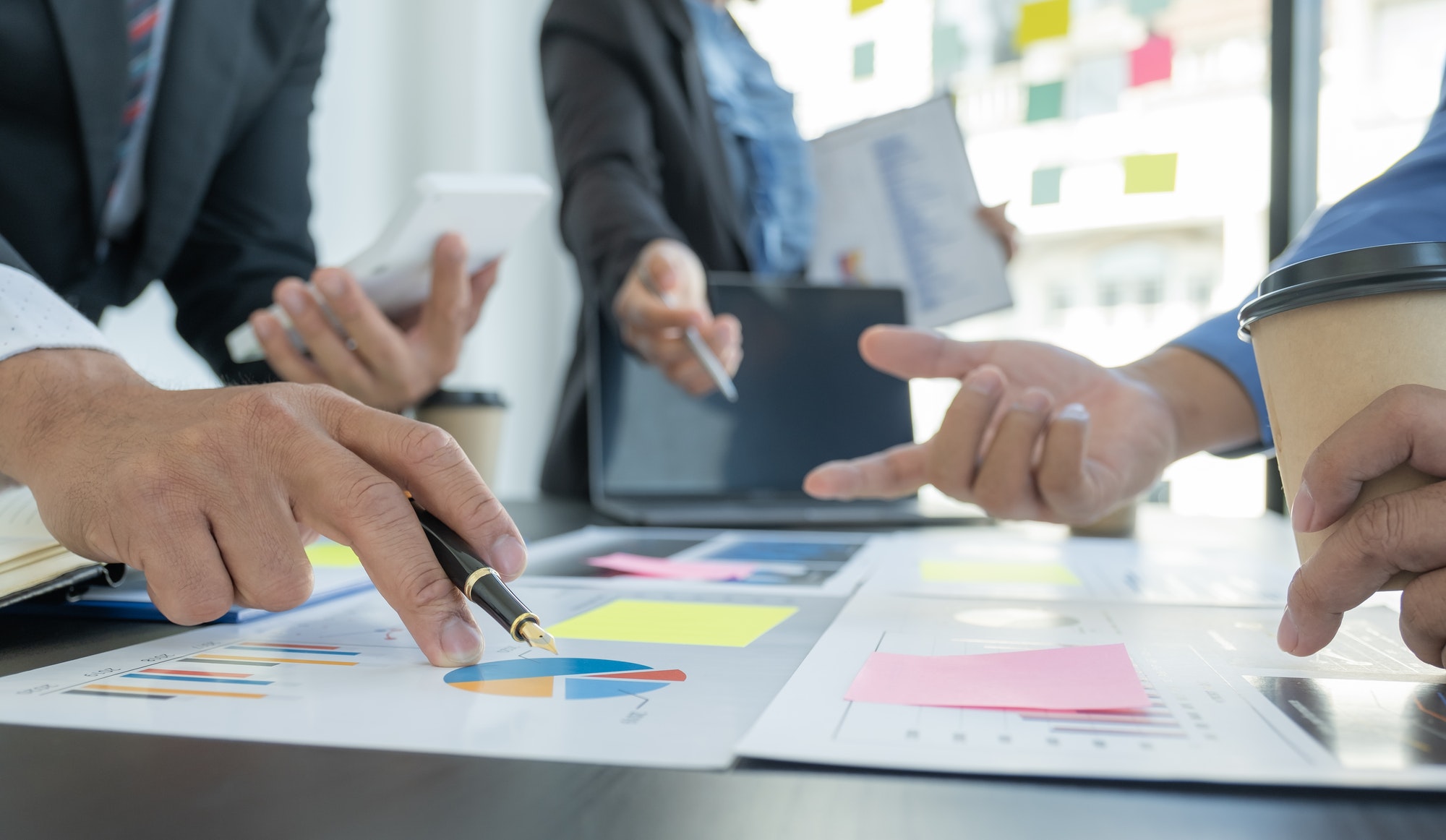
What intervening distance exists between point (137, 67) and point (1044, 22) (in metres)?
1.53

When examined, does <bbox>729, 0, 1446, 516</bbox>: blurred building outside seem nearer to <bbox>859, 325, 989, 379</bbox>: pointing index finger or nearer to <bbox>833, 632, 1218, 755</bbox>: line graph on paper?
<bbox>859, 325, 989, 379</bbox>: pointing index finger

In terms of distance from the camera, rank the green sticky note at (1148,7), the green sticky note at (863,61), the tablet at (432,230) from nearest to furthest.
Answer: the tablet at (432,230) < the green sticky note at (1148,7) < the green sticky note at (863,61)

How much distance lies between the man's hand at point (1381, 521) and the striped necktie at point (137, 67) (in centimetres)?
98

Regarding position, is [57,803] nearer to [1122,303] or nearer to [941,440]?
[941,440]

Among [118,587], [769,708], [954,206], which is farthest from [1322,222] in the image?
[954,206]

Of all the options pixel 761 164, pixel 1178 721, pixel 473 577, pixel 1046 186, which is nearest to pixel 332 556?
pixel 473 577

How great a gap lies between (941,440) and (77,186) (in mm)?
835

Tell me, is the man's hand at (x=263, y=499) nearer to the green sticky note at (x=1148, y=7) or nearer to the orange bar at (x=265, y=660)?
the orange bar at (x=265, y=660)

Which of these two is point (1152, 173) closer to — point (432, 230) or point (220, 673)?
point (432, 230)

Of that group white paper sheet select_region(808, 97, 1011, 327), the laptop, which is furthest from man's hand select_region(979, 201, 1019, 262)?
the laptop

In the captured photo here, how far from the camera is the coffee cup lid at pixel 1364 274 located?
12.1 inches

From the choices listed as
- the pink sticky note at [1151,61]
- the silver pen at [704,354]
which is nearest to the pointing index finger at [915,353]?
the silver pen at [704,354]

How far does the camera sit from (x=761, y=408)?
1.29 meters

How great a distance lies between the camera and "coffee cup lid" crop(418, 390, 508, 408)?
113 cm
